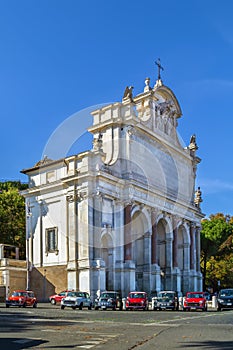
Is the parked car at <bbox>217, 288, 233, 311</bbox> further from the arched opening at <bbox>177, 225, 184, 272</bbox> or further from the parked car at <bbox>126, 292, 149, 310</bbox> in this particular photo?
the arched opening at <bbox>177, 225, 184, 272</bbox>

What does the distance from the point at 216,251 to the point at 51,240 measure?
33.7 meters

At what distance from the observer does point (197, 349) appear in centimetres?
1325

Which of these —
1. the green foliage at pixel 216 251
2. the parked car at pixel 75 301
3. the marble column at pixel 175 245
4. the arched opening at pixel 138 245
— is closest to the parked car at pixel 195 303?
the parked car at pixel 75 301

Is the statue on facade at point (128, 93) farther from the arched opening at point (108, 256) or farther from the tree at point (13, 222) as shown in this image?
the tree at point (13, 222)

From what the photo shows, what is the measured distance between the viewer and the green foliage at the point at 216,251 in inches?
3044

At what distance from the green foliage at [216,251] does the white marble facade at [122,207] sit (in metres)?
12.9

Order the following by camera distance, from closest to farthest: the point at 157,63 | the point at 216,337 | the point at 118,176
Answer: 1. the point at 216,337
2. the point at 118,176
3. the point at 157,63

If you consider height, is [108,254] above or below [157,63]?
below

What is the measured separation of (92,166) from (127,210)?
581 cm

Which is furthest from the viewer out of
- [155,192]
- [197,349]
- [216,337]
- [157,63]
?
[157,63]

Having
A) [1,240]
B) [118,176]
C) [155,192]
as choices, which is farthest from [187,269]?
[1,240]

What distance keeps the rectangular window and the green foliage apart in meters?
30.1

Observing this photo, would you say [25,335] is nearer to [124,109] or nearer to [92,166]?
[92,166]

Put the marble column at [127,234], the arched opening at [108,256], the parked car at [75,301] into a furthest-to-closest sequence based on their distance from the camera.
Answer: the marble column at [127,234], the arched opening at [108,256], the parked car at [75,301]
